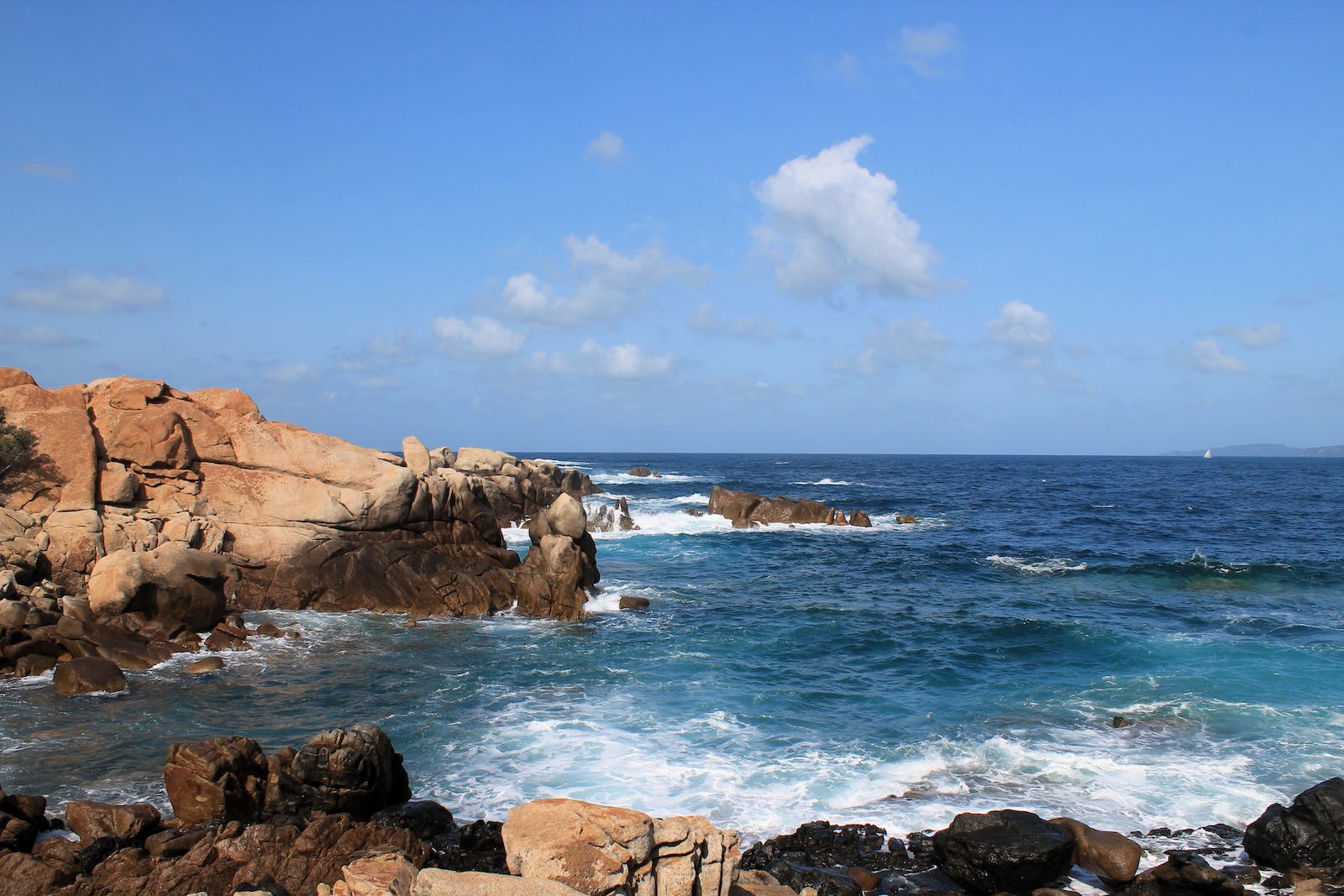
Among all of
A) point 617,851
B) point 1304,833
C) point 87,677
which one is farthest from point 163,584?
point 1304,833

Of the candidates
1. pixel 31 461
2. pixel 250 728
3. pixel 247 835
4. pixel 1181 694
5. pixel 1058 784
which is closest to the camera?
pixel 247 835

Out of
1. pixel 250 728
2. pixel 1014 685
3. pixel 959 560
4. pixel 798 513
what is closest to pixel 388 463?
pixel 250 728

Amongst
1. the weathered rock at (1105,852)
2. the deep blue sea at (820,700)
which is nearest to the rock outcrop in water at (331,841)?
the deep blue sea at (820,700)

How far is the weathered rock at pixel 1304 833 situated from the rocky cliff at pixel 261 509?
20729 millimetres

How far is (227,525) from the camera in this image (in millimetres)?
28719

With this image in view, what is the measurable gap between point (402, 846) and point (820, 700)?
37.7ft

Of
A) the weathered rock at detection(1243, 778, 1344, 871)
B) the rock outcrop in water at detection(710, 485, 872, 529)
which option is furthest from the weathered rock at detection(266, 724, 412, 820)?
the rock outcrop in water at detection(710, 485, 872, 529)

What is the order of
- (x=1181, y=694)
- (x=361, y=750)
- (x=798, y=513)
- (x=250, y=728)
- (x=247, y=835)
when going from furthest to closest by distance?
(x=798, y=513) < (x=1181, y=694) < (x=250, y=728) < (x=361, y=750) < (x=247, y=835)

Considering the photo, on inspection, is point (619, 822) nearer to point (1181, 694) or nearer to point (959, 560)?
point (1181, 694)

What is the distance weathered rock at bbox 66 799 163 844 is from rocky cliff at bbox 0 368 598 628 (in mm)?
14630

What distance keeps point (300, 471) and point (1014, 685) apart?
2442 centimetres

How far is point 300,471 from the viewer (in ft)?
100

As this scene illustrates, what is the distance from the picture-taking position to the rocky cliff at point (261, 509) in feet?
89.2

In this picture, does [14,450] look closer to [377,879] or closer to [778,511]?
[377,879]
